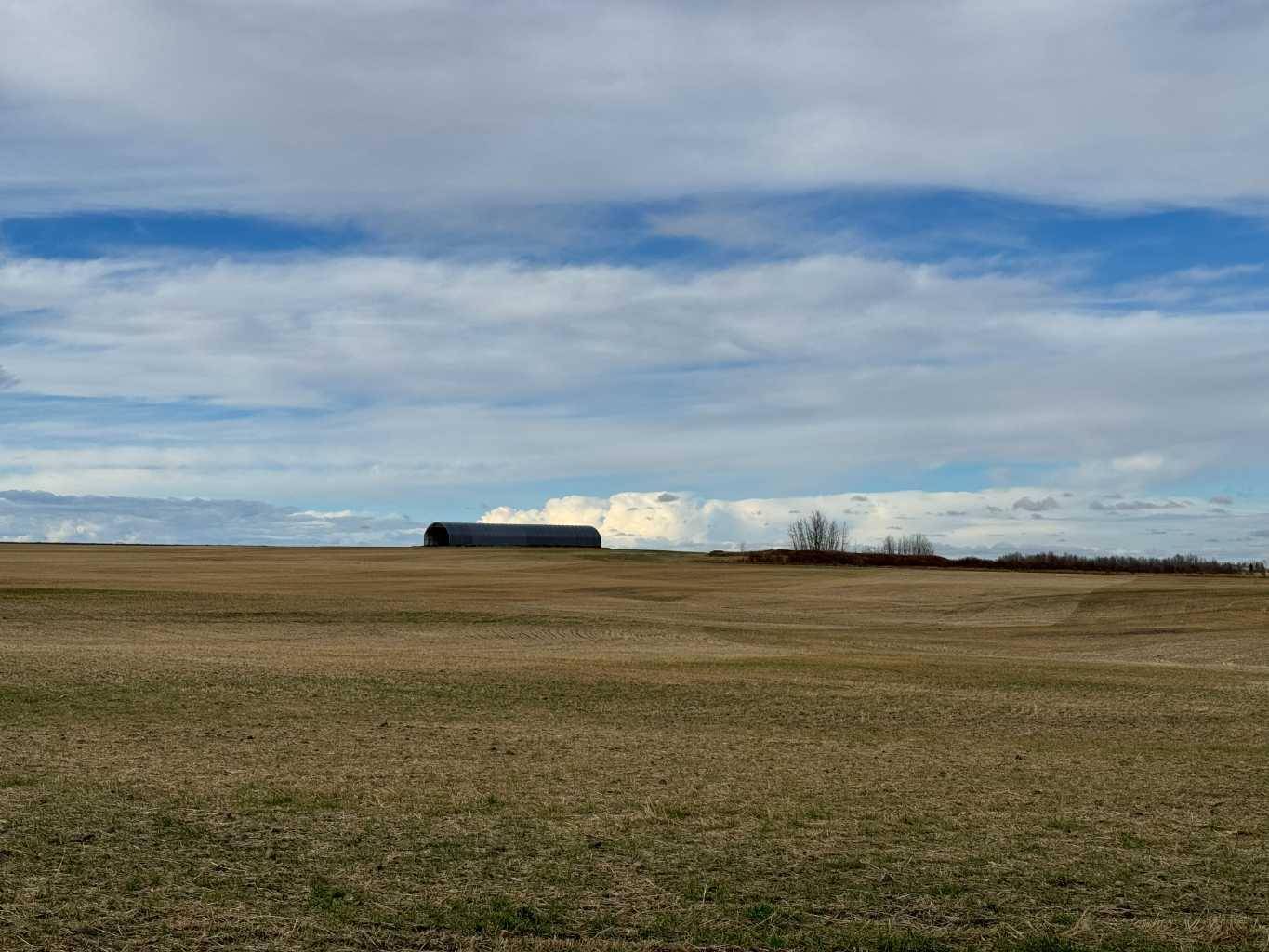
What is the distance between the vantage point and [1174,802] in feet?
48.1

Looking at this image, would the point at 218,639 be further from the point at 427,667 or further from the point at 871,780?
the point at 871,780

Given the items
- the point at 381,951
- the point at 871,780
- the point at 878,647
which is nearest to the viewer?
the point at 381,951

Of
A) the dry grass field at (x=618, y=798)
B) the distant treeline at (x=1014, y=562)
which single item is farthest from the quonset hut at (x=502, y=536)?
the dry grass field at (x=618, y=798)

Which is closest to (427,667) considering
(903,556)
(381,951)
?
(381,951)

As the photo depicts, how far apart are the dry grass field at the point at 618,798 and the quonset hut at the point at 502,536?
377 ft

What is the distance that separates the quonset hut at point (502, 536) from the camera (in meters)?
152

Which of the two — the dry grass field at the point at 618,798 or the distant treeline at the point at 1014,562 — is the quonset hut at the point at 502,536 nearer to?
the distant treeline at the point at 1014,562

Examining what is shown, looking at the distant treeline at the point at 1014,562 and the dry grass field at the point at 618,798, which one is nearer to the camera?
the dry grass field at the point at 618,798

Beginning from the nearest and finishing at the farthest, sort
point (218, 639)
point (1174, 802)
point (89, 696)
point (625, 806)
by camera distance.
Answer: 1. point (625, 806)
2. point (1174, 802)
3. point (89, 696)
4. point (218, 639)

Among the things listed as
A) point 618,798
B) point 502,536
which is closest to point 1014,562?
point 502,536

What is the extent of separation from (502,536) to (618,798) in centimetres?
14269

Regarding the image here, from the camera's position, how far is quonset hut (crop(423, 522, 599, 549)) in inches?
6004

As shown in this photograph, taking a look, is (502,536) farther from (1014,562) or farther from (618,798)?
(618,798)

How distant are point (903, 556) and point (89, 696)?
106755 mm
